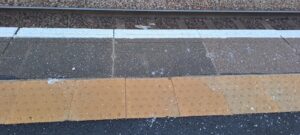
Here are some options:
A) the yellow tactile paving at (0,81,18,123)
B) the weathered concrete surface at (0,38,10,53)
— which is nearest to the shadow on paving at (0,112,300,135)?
the yellow tactile paving at (0,81,18,123)

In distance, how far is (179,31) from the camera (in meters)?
6.25

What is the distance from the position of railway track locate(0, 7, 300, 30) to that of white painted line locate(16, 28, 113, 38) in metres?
0.55

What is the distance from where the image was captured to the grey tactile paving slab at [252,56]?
208 inches

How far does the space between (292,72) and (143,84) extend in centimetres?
212

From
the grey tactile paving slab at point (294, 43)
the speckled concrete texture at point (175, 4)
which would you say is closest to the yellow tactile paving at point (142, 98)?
the grey tactile paving slab at point (294, 43)

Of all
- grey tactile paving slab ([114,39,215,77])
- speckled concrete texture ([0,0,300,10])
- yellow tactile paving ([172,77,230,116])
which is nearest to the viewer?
yellow tactile paving ([172,77,230,116])

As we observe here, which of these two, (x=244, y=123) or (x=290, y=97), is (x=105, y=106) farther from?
(x=290, y=97)

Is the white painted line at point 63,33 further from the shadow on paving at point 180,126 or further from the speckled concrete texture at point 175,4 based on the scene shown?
the shadow on paving at point 180,126

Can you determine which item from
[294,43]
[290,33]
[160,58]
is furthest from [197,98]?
[290,33]

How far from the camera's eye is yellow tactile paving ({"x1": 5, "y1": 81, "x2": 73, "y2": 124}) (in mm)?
4133

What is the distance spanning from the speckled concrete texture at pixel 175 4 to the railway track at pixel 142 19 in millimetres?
490

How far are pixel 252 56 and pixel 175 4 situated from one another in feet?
8.44

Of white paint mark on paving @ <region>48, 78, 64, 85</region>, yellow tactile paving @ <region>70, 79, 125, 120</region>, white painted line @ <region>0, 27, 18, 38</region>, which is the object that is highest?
white painted line @ <region>0, 27, 18, 38</region>

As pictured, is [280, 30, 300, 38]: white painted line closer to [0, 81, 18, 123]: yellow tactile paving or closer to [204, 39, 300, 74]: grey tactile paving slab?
[204, 39, 300, 74]: grey tactile paving slab
